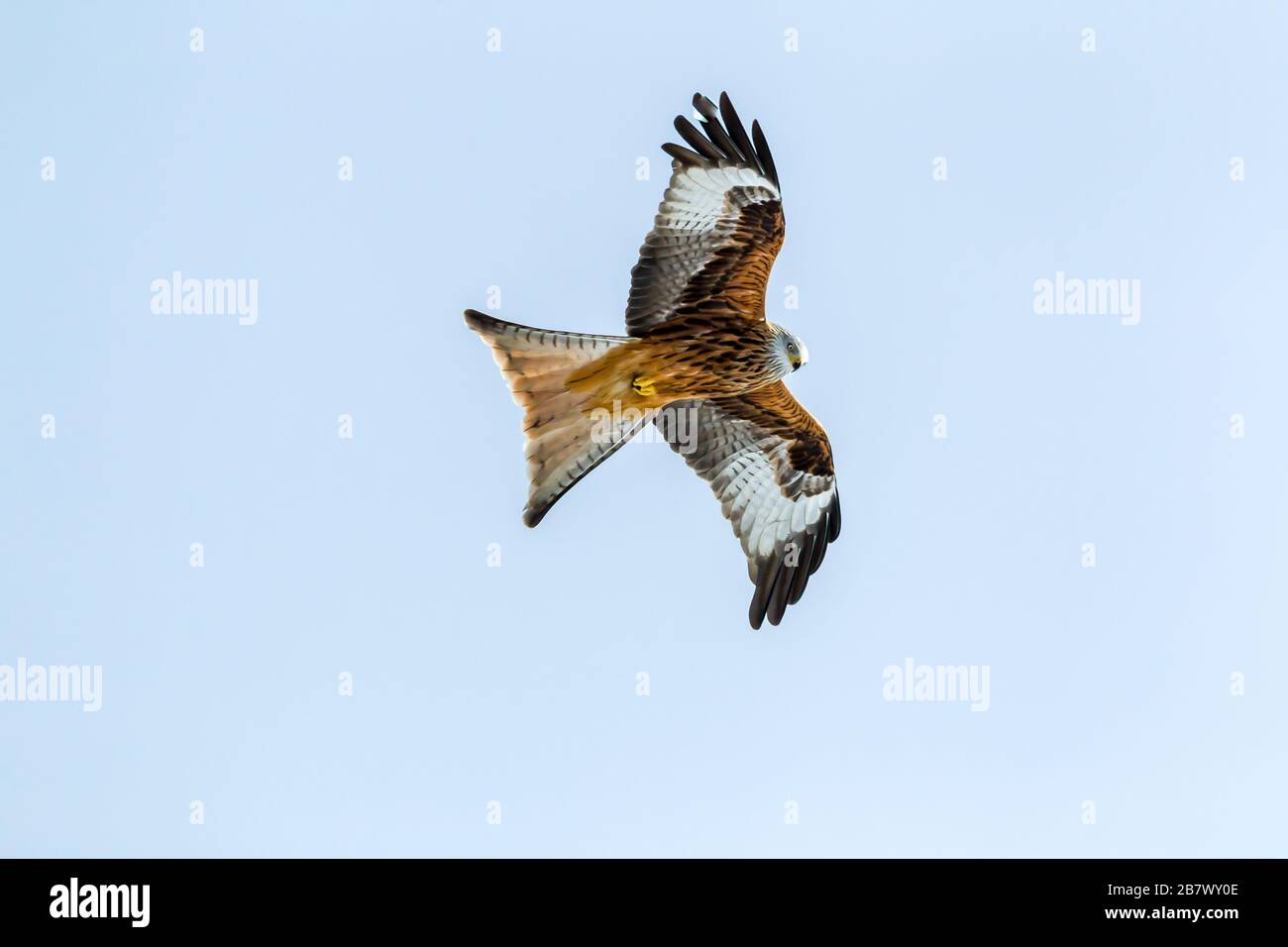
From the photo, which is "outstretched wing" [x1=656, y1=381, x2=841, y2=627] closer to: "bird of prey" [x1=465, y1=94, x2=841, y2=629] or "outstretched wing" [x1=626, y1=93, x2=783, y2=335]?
Result: "bird of prey" [x1=465, y1=94, x2=841, y2=629]

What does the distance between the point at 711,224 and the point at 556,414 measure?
1.52 metres

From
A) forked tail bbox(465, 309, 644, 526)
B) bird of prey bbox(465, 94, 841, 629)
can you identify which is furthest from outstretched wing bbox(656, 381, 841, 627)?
forked tail bbox(465, 309, 644, 526)

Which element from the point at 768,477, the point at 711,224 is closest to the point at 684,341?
the point at 711,224

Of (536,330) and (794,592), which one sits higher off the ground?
(536,330)

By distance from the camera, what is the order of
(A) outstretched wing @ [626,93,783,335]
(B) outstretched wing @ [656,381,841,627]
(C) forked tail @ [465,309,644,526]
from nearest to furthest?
(A) outstretched wing @ [626,93,783,335]
(C) forked tail @ [465,309,644,526]
(B) outstretched wing @ [656,381,841,627]

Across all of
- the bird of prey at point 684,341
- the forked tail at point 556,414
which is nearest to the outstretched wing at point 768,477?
the bird of prey at point 684,341

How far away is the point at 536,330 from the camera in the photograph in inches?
359

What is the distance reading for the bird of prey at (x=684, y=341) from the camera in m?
9.05

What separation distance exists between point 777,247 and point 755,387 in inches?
38.9

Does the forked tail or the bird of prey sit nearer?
the bird of prey

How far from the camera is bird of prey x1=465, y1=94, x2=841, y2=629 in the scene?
905 cm
